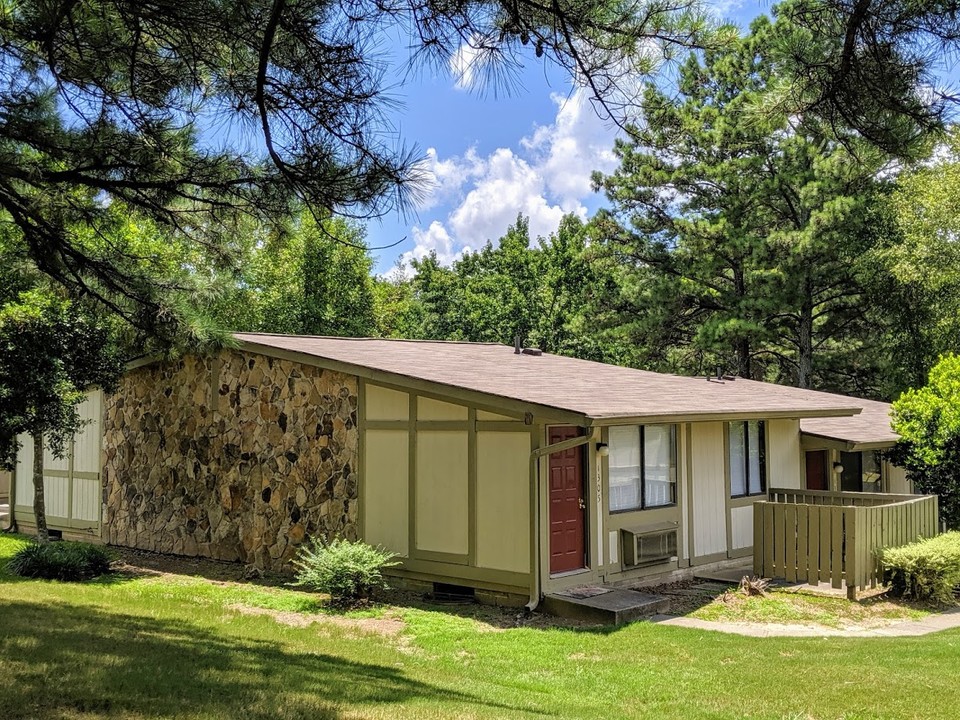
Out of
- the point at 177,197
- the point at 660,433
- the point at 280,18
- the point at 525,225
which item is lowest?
the point at 660,433

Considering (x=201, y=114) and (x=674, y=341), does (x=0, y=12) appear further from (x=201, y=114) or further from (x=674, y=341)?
(x=674, y=341)

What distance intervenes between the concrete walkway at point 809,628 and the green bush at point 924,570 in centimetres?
74

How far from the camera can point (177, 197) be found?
290 inches

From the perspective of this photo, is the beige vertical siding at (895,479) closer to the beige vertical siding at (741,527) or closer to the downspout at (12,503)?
the beige vertical siding at (741,527)

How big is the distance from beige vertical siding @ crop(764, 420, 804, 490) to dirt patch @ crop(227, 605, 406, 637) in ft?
23.7

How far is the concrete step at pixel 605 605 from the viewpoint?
942 centimetres

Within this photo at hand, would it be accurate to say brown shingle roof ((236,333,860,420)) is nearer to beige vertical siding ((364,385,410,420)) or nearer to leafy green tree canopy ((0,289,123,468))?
beige vertical siding ((364,385,410,420))

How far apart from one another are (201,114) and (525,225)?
128ft

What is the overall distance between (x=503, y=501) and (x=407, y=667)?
132 inches

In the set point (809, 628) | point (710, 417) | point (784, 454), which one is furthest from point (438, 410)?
point (784, 454)

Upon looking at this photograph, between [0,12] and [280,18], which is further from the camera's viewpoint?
[0,12]

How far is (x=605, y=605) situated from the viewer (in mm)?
9617

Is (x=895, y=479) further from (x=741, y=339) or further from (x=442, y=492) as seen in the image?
(x=442, y=492)

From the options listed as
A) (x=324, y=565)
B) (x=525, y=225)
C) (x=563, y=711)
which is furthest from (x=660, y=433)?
(x=525, y=225)
